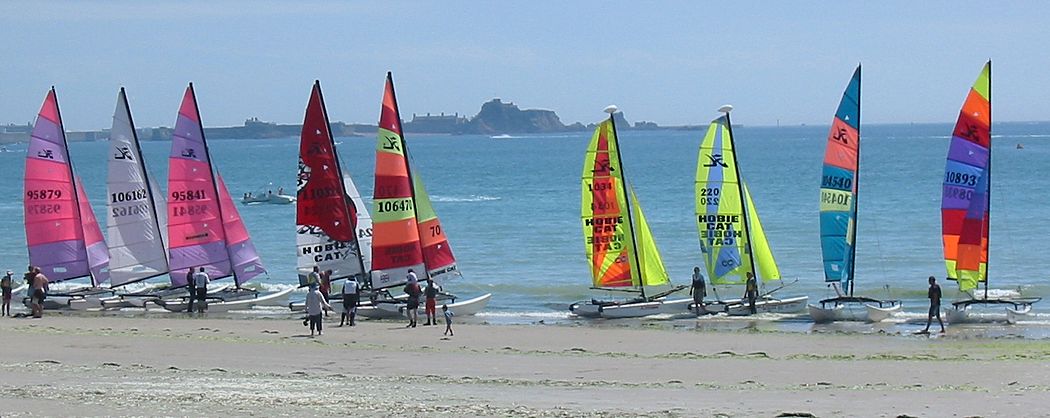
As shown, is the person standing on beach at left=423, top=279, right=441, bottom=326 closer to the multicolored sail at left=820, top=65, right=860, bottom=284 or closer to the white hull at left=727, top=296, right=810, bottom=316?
the white hull at left=727, top=296, right=810, bottom=316

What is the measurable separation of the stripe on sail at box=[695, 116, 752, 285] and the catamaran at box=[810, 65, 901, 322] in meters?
1.82

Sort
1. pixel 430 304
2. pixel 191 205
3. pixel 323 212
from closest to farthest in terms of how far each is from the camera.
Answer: pixel 430 304 < pixel 323 212 < pixel 191 205

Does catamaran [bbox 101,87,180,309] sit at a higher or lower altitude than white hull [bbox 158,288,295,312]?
higher

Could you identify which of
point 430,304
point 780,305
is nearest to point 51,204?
point 430,304

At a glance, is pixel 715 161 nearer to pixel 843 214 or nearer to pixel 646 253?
pixel 646 253

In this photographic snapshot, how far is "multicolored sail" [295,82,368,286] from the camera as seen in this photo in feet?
103

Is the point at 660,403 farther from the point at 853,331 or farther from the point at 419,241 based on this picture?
the point at 419,241

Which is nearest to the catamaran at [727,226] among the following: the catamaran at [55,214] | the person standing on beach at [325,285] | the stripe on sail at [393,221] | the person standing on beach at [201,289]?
the stripe on sail at [393,221]

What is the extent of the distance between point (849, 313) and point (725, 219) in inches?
134

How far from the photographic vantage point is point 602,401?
17.6 meters

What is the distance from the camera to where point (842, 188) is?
99.6 feet

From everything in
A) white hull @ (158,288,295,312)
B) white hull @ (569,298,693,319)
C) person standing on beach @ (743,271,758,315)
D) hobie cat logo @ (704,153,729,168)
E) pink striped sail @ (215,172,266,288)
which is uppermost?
hobie cat logo @ (704,153,729,168)

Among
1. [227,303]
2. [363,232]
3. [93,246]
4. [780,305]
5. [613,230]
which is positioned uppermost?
[613,230]

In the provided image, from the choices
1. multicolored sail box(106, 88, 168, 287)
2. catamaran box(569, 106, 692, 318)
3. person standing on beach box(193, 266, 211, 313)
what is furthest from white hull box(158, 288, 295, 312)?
catamaran box(569, 106, 692, 318)
